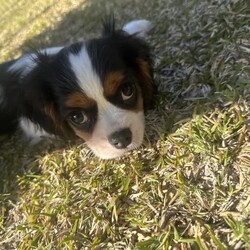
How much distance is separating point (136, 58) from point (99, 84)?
0.41 m

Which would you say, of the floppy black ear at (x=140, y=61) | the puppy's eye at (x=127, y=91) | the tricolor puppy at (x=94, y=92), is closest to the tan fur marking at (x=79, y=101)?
the tricolor puppy at (x=94, y=92)

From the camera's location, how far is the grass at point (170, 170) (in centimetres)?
216

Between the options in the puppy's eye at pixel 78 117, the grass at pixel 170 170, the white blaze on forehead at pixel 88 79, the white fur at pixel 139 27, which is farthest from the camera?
the white fur at pixel 139 27

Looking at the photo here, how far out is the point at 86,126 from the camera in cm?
245

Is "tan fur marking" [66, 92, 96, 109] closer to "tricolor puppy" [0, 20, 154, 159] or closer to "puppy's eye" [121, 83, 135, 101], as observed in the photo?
"tricolor puppy" [0, 20, 154, 159]

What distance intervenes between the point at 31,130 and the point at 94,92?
37.8 inches

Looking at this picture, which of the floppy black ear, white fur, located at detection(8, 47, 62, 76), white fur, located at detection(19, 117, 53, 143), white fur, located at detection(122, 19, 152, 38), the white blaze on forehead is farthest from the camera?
white fur, located at detection(122, 19, 152, 38)

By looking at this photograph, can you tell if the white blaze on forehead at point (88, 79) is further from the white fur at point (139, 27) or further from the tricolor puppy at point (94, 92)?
the white fur at point (139, 27)

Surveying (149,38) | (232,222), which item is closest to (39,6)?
(149,38)

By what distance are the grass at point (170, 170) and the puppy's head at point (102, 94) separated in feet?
0.65

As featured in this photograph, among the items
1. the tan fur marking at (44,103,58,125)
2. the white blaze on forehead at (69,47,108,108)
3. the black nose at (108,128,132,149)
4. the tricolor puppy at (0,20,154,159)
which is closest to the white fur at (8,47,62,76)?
the tricolor puppy at (0,20,154,159)

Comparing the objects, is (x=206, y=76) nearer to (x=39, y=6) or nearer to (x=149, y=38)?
(x=149, y=38)

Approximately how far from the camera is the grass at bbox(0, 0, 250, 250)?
7.09ft

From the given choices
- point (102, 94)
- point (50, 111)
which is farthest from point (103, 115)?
point (50, 111)
